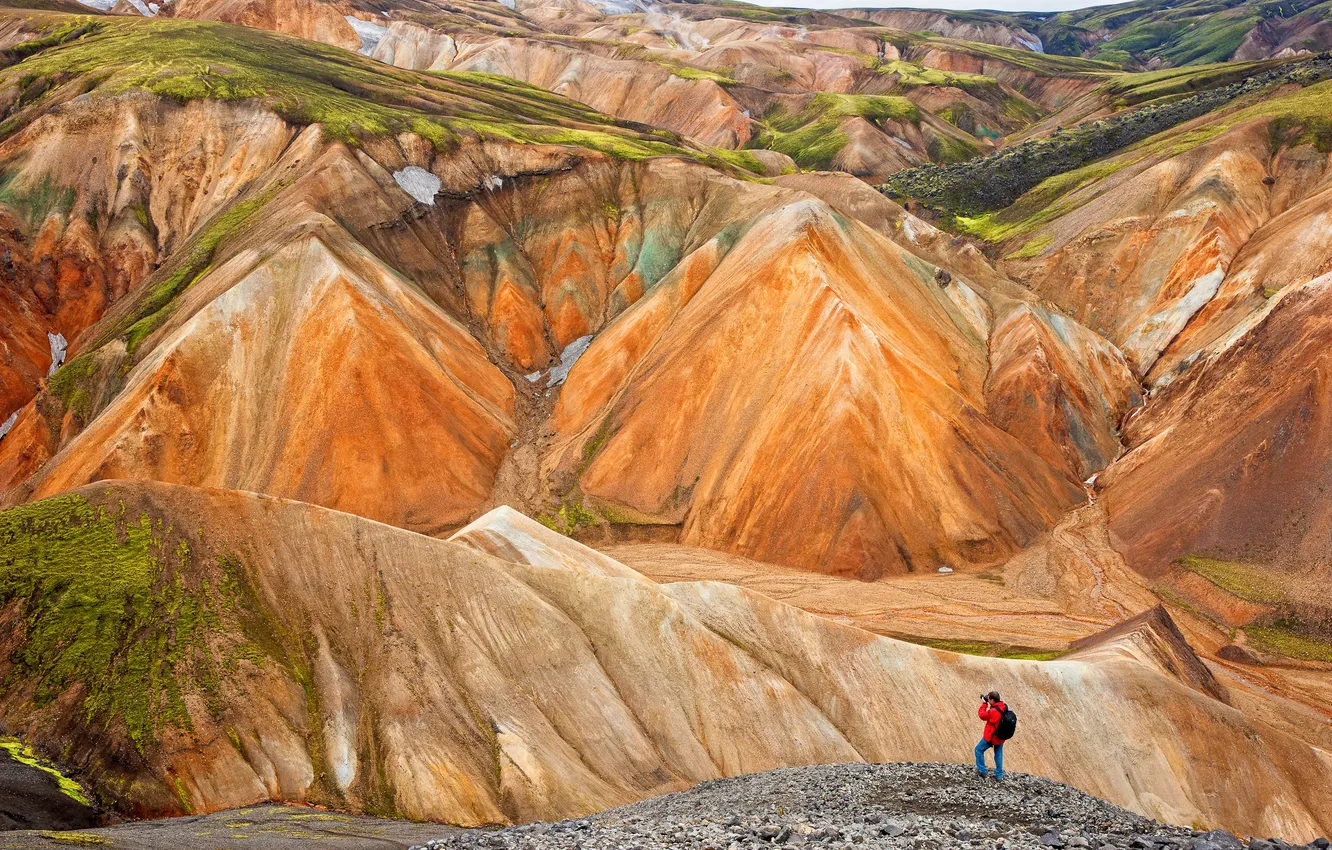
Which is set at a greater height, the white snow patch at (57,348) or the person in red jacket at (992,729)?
the white snow patch at (57,348)

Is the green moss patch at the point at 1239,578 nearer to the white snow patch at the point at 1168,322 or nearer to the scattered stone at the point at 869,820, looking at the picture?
the white snow patch at the point at 1168,322

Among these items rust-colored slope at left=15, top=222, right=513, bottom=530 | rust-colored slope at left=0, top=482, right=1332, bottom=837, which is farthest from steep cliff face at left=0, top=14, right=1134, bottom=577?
rust-colored slope at left=0, top=482, right=1332, bottom=837

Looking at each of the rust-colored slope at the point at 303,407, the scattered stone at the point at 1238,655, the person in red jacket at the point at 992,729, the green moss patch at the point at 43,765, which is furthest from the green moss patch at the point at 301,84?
the person in red jacket at the point at 992,729

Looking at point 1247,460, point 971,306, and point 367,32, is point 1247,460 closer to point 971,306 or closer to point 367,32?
point 971,306

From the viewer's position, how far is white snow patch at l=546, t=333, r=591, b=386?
2450 inches

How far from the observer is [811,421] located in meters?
48.2

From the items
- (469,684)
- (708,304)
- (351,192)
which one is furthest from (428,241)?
(469,684)

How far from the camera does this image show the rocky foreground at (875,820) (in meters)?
13.6

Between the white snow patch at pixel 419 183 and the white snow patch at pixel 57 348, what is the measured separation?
24.7 meters

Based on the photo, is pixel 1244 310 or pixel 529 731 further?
pixel 1244 310

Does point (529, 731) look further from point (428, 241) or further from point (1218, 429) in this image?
point (428, 241)

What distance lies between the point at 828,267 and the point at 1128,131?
52.1m

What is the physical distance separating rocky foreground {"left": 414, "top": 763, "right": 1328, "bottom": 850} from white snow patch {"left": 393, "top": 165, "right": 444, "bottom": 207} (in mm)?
56149

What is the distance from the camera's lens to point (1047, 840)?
1376 cm
